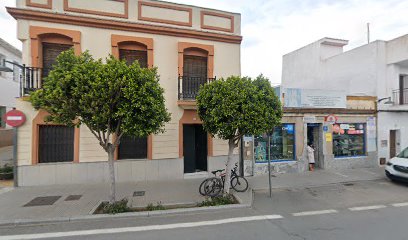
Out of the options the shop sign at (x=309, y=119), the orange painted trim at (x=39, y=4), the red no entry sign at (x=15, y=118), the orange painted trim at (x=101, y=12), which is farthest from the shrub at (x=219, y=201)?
the orange painted trim at (x=39, y=4)

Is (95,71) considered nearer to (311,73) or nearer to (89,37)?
(89,37)

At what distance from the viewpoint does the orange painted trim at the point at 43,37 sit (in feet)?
27.5

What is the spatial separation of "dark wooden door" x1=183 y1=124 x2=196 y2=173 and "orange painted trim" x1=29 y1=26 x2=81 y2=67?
548cm

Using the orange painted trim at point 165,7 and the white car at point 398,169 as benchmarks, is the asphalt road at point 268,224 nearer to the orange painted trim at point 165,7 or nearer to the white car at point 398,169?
the white car at point 398,169

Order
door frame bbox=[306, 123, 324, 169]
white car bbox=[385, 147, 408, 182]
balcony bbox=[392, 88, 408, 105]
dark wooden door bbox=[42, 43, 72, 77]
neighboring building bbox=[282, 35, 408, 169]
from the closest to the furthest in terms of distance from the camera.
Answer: white car bbox=[385, 147, 408, 182] < dark wooden door bbox=[42, 43, 72, 77] < door frame bbox=[306, 123, 324, 169] < neighboring building bbox=[282, 35, 408, 169] < balcony bbox=[392, 88, 408, 105]

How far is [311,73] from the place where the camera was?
16.5 meters

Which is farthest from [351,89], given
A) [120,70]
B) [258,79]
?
[120,70]

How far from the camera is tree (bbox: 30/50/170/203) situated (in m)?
5.37

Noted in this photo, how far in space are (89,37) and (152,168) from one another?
231 inches

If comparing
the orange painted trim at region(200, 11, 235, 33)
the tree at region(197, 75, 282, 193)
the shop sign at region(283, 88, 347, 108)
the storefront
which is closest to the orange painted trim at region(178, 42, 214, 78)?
the orange painted trim at region(200, 11, 235, 33)

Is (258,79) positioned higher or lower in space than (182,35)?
lower

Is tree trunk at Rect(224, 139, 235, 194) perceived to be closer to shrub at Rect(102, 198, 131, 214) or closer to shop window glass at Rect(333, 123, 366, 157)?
shrub at Rect(102, 198, 131, 214)

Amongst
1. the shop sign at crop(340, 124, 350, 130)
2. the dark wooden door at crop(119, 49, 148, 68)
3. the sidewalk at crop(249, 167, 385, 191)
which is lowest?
the sidewalk at crop(249, 167, 385, 191)

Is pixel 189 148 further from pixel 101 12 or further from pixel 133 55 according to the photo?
pixel 101 12
